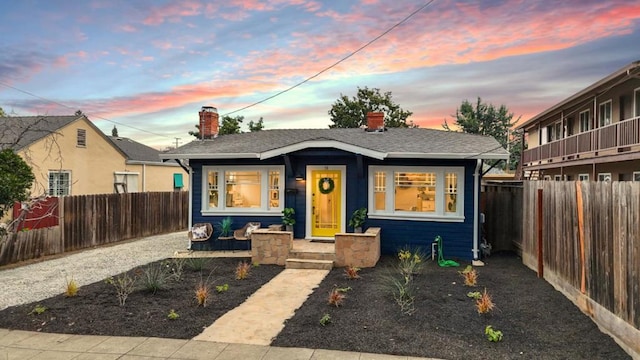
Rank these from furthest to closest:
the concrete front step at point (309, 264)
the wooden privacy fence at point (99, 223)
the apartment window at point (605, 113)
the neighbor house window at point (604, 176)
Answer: the apartment window at point (605, 113), the neighbor house window at point (604, 176), the wooden privacy fence at point (99, 223), the concrete front step at point (309, 264)

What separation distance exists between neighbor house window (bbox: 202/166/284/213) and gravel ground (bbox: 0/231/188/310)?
213 centimetres

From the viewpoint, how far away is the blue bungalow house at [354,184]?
34.1 feet

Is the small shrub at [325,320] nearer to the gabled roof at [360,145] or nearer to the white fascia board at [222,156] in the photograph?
the gabled roof at [360,145]

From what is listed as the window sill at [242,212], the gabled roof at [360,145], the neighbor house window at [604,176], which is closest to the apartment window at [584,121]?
the neighbor house window at [604,176]

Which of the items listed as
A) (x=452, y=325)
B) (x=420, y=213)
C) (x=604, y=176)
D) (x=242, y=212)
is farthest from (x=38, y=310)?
(x=604, y=176)

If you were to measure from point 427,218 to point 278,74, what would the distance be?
8.59 meters

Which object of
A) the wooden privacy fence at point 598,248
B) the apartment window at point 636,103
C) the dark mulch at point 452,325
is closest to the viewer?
the wooden privacy fence at point 598,248

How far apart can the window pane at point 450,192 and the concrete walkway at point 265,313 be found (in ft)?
13.6

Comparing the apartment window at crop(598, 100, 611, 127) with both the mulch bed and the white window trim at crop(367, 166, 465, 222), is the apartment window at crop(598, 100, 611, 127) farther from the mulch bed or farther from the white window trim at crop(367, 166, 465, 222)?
the mulch bed

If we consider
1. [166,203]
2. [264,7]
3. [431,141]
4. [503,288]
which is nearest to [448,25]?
[431,141]

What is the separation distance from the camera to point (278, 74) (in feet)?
51.4

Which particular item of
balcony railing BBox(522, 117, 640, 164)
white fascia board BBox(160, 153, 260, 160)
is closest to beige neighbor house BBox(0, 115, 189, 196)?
white fascia board BBox(160, 153, 260, 160)

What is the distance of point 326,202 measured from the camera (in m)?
11.4

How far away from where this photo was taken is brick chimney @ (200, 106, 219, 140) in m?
14.3
